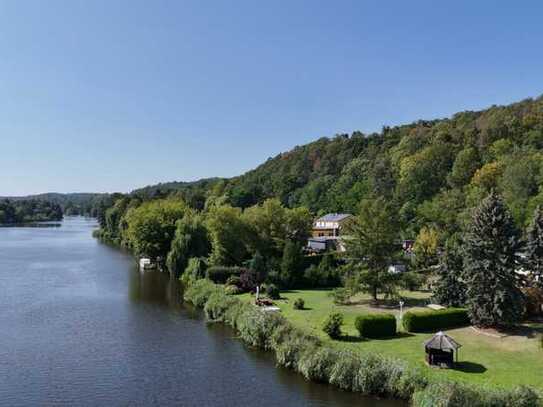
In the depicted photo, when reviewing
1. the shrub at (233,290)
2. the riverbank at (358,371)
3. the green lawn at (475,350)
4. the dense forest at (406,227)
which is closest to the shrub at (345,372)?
the riverbank at (358,371)

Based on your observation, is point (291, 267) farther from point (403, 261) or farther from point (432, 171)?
point (432, 171)

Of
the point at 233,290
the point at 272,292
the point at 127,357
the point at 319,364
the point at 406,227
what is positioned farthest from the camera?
the point at 406,227

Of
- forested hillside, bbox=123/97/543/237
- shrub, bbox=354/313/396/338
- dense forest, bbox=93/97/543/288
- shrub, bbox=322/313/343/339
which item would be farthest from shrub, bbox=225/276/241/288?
shrub, bbox=354/313/396/338

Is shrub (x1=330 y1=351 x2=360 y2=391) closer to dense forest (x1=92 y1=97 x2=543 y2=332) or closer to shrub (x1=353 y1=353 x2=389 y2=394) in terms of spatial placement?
shrub (x1=353 y1=353 x2=389 y2=394)

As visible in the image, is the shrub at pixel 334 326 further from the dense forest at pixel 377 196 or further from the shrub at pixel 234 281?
the shrub at pixel 234 281

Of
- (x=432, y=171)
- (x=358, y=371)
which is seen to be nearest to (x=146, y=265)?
(x=358, y=371)

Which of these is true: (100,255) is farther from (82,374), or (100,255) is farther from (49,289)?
(82,374)
